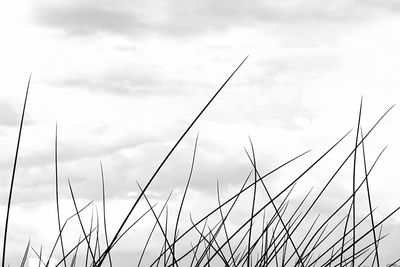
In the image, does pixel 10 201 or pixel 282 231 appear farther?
pixel 282 231

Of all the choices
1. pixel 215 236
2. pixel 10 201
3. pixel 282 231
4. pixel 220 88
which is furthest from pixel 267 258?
pixel 10 201

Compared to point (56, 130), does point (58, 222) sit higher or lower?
lower

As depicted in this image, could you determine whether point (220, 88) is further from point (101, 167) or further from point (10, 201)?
point (101, 167)

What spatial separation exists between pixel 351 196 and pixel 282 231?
239 mm

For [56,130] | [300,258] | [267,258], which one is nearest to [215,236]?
[267,258]

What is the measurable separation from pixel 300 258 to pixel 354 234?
0.20 meters

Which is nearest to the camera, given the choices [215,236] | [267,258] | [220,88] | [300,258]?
[220,88]

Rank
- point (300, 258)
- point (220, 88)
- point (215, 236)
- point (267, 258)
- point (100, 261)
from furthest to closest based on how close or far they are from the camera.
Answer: point (215, 236) < point (267, 258) < point (300, 258) < point (100, 261) < point (220, 88)

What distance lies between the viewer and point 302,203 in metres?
1.83

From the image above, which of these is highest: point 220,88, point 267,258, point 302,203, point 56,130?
point 220,88

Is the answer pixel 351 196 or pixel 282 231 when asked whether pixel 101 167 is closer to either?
pixel 282 231

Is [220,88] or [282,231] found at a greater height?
[220,88]

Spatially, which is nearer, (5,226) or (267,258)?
(5,226)

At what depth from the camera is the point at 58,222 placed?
179cm
